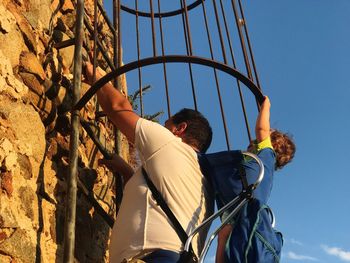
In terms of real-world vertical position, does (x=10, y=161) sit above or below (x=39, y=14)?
below

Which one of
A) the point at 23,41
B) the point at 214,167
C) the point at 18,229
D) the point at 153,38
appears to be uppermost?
the point at 153,38

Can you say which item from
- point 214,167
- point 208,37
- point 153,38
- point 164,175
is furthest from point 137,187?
point 208,37

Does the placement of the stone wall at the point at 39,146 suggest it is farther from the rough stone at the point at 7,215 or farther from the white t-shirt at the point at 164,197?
the white t-shirt at the point at 164,197

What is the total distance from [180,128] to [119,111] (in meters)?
0.31

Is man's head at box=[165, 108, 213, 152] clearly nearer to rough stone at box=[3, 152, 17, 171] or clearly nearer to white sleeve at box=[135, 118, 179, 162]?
white sleeve at box=[135, 118, 179, 162]

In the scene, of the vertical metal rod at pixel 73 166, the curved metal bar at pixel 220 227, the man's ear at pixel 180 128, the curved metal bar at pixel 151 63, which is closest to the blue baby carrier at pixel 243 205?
the curved metal bar at pixel 220 227

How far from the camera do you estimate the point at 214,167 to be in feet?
7.05

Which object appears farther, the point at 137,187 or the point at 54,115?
the point at 54,115

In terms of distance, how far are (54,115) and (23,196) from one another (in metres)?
0.56

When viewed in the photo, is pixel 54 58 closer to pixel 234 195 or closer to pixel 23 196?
pixel 23 196

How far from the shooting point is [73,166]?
7.49 feet

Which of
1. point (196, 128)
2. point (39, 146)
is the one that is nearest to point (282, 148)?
point (196, 128)

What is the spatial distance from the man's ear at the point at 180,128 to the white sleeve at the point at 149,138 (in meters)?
0.27

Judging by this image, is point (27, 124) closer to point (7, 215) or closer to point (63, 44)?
point (7, 215)
